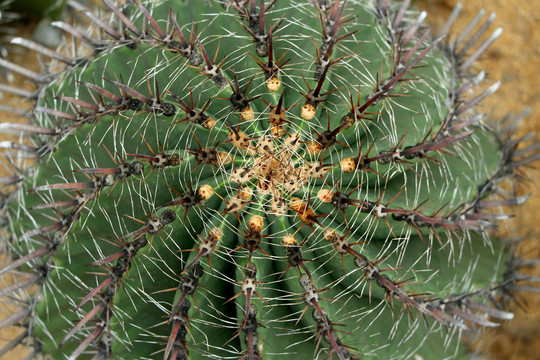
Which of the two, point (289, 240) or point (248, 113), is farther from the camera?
point (248, 113)

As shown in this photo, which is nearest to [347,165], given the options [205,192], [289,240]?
[289,240]

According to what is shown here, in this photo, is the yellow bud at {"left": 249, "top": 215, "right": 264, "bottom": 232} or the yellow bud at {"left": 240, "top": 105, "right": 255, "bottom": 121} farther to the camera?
the yellow bud at {"left": 240, "top": 105, "right": 255, "bottom": 121}

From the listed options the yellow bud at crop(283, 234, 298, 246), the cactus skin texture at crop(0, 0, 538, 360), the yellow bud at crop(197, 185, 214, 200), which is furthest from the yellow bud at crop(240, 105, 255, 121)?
the yellow bud at crop(283, 234, 298, 246)

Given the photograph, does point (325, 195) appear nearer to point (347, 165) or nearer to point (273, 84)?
point (347, 165)

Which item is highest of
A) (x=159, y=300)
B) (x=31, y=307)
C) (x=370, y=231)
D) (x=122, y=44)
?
(x=122, y=44)

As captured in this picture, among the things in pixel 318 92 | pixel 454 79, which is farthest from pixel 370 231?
pixel 454 79

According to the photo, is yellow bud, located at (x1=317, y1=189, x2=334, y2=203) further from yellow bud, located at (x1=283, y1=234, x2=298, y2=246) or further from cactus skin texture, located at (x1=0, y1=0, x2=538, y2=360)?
yellow bud, located at (x1=283, y1=234, x2=298, y2=246)

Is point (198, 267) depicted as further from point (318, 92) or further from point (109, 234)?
point (318, 92)

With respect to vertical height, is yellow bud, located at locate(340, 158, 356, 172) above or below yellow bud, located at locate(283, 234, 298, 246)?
above
